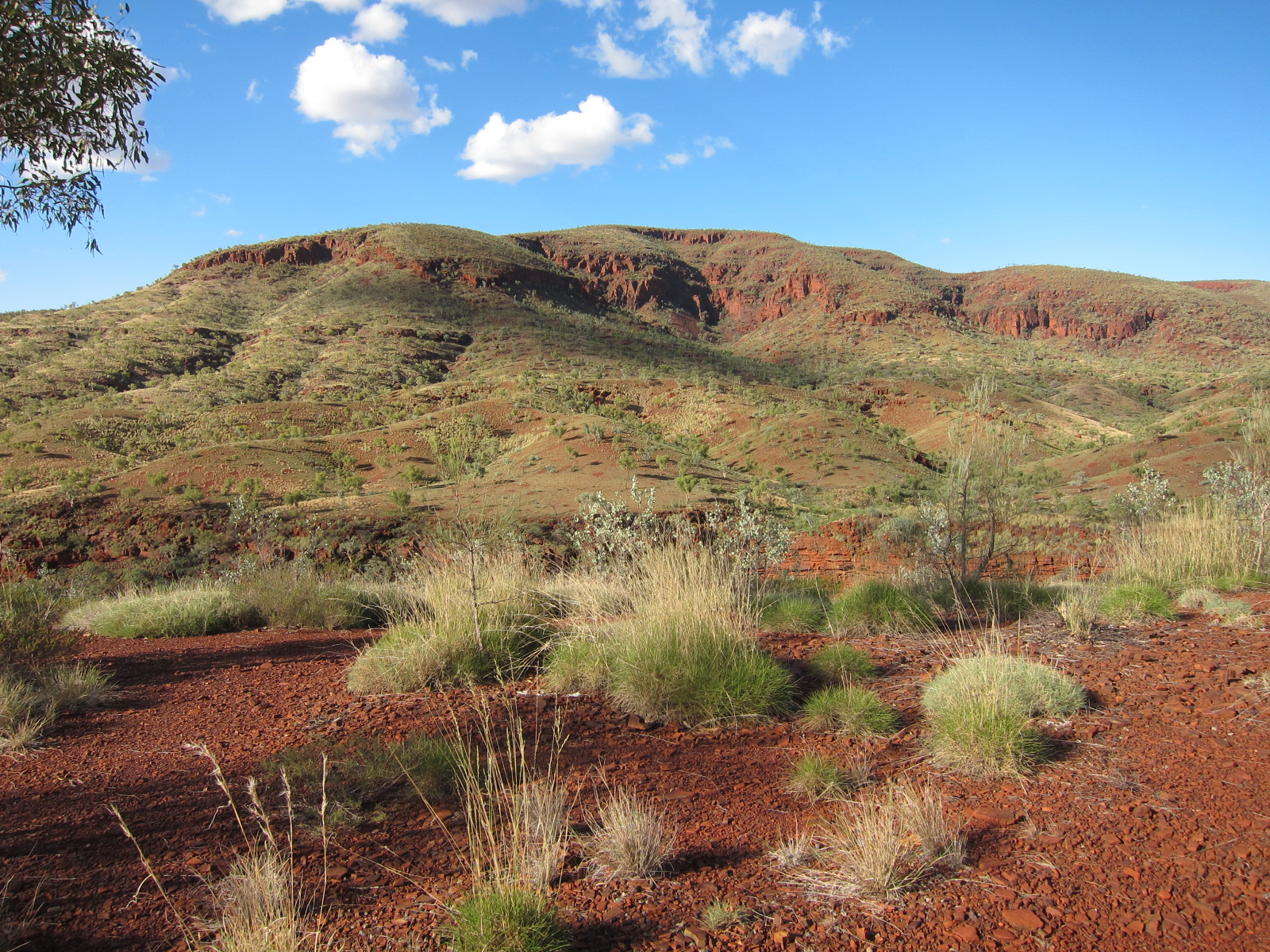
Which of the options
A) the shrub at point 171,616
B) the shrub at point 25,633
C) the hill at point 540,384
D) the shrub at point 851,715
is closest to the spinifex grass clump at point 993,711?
the shrub at point 851,715

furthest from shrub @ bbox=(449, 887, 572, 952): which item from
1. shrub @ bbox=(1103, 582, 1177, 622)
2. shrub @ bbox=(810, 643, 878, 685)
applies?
shrub @ bbox=(1103, 582, 1177, 622)

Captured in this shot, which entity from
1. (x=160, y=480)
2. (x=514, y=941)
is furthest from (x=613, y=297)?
(x=514, y=941)

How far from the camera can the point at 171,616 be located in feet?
25.3

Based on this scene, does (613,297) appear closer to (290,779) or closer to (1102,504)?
(1102,504)

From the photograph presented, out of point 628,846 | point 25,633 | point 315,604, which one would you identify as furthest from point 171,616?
point 628,846

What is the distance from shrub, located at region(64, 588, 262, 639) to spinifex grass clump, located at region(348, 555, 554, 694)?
10.2ft

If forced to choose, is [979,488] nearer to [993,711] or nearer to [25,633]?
[993,711]

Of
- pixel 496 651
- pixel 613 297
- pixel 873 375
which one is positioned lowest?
pixel 496 651

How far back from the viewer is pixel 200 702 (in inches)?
197

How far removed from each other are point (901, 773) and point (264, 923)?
2769 mm

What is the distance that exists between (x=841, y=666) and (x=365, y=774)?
301 cm

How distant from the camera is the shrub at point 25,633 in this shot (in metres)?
5.18

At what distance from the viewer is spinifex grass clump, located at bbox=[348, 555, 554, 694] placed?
506 cm

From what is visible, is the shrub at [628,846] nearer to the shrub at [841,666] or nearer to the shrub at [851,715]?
the shrub at [851,715]
